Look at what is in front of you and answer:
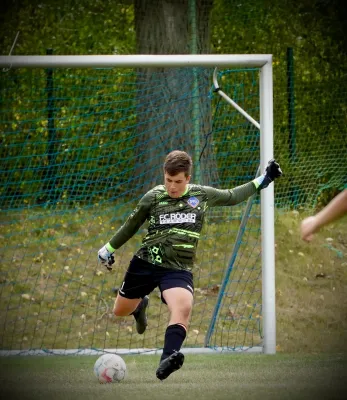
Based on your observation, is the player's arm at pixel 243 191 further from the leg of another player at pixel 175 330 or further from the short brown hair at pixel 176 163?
the leg of another player at pixel 175 330

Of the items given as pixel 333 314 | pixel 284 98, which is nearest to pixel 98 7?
pixel 284 98

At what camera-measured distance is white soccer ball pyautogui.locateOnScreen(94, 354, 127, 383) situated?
550 centimetres

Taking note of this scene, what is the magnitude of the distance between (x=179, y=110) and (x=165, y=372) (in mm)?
3764

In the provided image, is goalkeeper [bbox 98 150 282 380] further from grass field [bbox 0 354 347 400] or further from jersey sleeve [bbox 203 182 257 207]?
grass field [bbox 0 354 347 400]

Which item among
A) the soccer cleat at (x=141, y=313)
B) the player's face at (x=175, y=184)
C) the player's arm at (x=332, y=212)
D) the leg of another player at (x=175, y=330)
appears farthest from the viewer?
the soccer cleat at (x=141, y=313)

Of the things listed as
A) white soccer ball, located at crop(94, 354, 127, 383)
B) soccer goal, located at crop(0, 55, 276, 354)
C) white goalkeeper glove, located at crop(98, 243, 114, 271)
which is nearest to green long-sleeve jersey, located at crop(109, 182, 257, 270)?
white goalkeeper glove, located at crop(98, 243, 114, 271)

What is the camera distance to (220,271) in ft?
30.4

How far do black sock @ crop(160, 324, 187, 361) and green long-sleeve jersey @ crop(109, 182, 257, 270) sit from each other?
1.81ft

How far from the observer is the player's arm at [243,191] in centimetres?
596

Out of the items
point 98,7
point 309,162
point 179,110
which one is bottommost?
point 179,110

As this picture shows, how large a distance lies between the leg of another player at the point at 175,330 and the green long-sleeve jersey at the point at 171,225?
Result: 29 centimetres

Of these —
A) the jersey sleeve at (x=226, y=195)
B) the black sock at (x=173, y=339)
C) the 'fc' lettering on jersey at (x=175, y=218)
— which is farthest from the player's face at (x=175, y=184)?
the black sock at (x=173, y=339)

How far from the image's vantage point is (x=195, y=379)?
5668 mm

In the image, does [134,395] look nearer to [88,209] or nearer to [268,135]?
[268,135]
